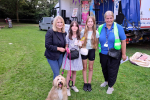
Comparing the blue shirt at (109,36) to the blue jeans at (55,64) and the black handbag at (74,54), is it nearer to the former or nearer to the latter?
the black handbag at (74,54)

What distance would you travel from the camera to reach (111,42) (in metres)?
2.75

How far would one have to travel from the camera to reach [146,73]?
4090 mm

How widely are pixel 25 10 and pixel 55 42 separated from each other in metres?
28.5

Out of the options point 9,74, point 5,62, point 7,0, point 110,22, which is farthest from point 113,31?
point 7,0

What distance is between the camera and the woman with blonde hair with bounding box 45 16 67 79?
251cm

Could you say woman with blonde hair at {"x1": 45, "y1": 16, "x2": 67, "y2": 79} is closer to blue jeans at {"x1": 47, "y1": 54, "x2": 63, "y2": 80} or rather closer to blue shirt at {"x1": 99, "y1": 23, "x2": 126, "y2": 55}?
blue jeans at {"x1": 47, "y1": 54, "x2": 63, "y2": 80}

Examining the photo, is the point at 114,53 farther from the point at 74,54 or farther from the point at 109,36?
the point at 74,54

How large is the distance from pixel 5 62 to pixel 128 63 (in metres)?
4.79

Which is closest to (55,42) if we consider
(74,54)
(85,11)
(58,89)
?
(74,54)

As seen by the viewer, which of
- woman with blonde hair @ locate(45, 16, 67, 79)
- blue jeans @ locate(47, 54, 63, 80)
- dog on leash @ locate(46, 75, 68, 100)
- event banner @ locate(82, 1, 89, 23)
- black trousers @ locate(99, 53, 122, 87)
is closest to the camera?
dog on leash @ locate(46, 75, 68, 100)

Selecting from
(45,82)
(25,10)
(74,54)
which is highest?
(25,10)

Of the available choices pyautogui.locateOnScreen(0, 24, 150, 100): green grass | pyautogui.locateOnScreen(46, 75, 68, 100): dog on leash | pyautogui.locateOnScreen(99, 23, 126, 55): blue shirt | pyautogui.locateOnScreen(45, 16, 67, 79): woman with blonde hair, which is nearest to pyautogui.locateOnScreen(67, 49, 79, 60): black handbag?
pyautogui.locateOnScreen(45, 16, 67, 79): woman with blonde hair

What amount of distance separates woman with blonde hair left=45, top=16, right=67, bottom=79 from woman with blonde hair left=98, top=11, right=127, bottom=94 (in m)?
0.87

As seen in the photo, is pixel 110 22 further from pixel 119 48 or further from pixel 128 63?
pixel 128 63
